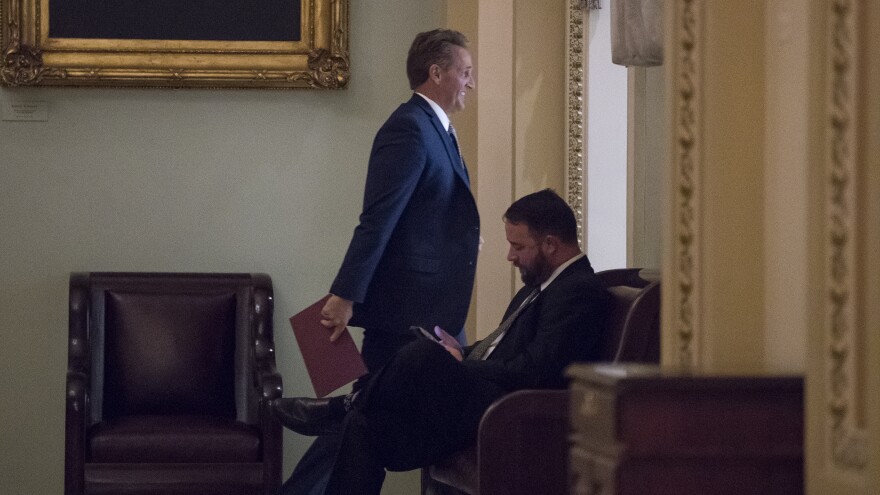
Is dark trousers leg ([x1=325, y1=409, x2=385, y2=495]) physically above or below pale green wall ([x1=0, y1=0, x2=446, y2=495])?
below

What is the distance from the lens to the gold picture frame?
212 inches

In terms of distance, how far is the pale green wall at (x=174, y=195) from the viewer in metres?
5.46

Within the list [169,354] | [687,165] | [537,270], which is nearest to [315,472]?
[169,354]

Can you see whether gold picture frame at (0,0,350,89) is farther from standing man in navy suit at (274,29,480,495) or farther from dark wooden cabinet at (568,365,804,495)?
dark wooden cabinet at (568,365,804,495)

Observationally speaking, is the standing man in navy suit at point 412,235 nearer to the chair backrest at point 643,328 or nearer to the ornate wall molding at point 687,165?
the chair backrest at point 643,328

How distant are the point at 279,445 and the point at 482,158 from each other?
4.74ft

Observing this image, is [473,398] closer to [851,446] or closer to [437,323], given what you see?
[437,323]

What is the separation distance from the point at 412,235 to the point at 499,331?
18.6 inches

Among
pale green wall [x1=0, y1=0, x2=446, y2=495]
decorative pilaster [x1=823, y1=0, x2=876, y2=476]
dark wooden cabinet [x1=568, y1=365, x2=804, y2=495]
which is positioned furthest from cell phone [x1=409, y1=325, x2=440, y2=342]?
decorative pilaster [x1=823, y1=0, x2=876, y2=476]

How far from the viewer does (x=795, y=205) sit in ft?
7.88

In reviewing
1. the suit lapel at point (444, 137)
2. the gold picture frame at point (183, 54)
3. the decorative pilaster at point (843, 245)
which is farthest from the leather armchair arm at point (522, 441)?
the gold picture frame at point (183, 54)

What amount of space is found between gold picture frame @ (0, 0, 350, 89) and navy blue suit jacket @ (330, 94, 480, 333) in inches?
45.5

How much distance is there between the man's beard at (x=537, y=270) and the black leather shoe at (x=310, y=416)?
75 cm

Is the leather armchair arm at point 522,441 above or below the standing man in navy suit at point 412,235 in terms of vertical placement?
below
